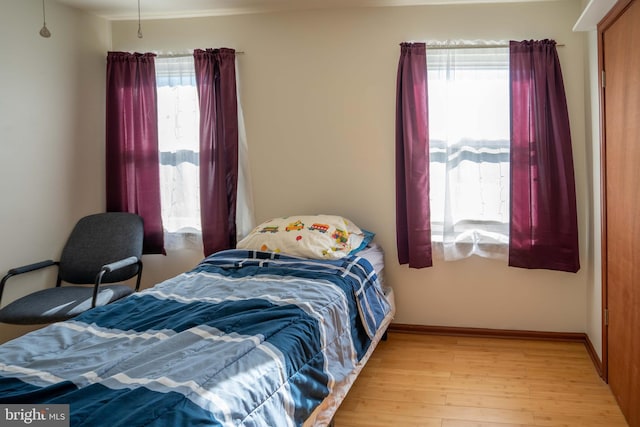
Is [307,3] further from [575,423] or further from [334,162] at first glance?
[575,423]

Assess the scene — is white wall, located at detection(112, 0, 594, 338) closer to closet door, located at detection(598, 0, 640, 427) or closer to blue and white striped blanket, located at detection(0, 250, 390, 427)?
closet door, located at detection(598, 0, 640, 427)

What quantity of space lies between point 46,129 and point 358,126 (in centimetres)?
213

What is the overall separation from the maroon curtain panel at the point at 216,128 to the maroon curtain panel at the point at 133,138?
1.26ft

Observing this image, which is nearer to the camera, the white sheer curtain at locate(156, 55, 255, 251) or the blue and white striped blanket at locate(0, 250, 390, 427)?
the blue and white striped blanket at locate(0, 250, 390, 427)

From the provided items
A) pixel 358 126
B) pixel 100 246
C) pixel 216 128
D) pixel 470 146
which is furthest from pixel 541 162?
pixel 100 246

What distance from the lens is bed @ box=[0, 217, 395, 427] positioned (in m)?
1.38

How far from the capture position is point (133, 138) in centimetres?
368

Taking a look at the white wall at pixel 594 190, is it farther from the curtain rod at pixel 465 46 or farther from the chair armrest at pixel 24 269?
the chair armrest at pixel 24 269

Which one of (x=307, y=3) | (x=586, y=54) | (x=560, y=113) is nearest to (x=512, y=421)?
(x=560, y=113)

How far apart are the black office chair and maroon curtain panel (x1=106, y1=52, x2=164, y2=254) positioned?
0.17 meters

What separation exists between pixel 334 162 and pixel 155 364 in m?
2.27

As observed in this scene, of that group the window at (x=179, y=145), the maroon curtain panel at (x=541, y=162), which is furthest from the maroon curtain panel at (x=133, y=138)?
the maroon curtain panel at (x=541, y=162)

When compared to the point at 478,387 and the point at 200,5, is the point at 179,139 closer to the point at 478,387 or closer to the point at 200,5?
the point at 200,5

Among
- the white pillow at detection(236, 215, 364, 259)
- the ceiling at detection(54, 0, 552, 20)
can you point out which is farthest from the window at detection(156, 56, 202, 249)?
the white pillow at detection(236, 215, 364, 259)
